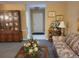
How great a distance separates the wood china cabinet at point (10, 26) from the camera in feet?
25.4

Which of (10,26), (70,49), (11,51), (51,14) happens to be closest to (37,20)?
(51,14)

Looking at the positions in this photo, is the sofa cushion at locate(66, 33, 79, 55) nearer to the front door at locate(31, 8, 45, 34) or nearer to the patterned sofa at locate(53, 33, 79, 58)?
the patterned sofa at locate(53, 33, 79, 58)

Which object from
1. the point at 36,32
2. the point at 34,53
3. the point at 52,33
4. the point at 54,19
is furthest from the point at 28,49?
the point at 36,32

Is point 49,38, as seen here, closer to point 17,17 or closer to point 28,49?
point 17,17

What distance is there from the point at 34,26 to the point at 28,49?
7.66 meters

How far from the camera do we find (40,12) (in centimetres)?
1144

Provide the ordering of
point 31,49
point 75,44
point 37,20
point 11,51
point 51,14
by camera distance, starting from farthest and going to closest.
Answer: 1. point 37,20
2. point 51,14
3. point 11,51
4. point 75,44
5. point 31,49

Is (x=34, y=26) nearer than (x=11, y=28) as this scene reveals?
No

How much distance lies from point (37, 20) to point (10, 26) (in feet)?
13.0

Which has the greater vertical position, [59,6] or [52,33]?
[59,6]

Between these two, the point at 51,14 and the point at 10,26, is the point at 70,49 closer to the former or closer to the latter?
the point at 51,14

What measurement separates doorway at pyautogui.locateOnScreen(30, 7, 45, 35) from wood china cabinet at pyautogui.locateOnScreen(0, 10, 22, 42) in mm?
3634

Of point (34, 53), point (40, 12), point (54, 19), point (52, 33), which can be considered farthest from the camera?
point (40, 12)

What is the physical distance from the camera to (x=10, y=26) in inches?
309
